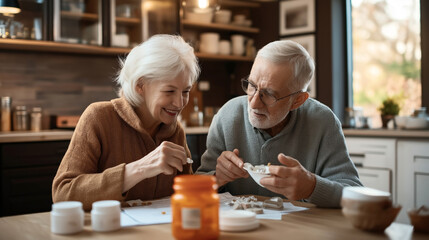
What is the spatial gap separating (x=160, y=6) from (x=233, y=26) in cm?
96

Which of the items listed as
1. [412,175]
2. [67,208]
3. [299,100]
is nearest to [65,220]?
[67,208]

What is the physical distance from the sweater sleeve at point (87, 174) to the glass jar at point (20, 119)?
2.31m

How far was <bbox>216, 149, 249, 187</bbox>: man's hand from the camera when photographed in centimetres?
162

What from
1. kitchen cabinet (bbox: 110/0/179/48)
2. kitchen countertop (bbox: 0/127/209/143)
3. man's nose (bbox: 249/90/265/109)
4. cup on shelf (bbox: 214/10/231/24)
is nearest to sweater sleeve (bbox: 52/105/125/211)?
man's nose (bbox: 249/90/265/109)

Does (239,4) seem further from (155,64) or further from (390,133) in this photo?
(155,64)

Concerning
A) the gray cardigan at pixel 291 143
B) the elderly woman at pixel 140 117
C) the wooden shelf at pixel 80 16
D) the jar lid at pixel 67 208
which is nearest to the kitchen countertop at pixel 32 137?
the wooden shelf at pixel 80 16

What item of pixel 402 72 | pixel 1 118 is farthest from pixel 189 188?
pixel 402 72

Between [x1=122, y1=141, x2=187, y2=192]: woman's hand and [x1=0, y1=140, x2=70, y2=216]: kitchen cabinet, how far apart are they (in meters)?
2.01

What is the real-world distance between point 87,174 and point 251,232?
67 cm

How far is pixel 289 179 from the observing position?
1.47m

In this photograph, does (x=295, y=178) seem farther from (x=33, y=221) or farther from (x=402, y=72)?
(x=402, y=72)

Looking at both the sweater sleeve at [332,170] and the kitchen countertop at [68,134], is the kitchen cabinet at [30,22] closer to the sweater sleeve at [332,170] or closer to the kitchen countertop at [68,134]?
the kitchen countertop at [68,134]

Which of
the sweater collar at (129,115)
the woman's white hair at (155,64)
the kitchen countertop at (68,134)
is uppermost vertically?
the woman's white hair at (155,64)

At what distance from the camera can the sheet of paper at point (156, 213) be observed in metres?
1.29
